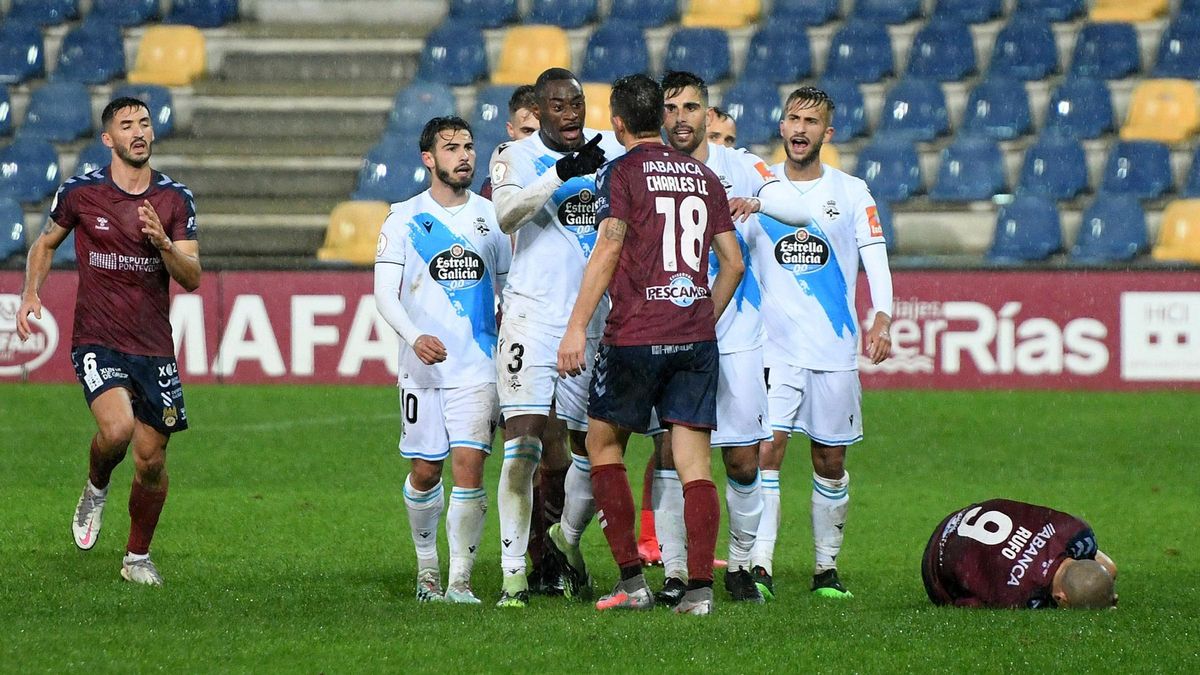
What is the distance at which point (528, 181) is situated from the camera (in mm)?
6977

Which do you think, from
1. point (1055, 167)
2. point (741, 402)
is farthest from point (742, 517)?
point (1055, 167)

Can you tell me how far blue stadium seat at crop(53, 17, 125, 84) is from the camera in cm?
2042

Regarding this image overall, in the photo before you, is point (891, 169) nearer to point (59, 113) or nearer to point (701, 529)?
point (59, 113)

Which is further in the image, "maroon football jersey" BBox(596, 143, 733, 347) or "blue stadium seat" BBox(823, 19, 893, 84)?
"blue stadium seat" BBox(823, 19, 893, 84)

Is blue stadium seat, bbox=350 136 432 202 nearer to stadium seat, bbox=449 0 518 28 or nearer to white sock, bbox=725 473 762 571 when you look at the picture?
stadium seat, bbox=449 0 518 28

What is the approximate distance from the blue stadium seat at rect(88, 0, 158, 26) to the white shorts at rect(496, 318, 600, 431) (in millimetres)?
15333

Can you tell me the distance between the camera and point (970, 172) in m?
18.1

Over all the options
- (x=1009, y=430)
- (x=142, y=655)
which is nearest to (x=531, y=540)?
(x=142, y=655)

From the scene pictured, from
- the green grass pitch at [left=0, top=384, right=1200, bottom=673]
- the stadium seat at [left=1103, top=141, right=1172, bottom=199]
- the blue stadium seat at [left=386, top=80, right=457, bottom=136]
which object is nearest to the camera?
the green grass pitch at [left=0, top=384, right=1200, bottom=673]

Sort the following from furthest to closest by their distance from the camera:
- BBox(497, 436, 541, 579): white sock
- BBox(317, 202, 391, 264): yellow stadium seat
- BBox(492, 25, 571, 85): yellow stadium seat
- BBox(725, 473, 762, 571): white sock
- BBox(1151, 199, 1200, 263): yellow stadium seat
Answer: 1. BBox(492, 25, 571, 85): yellow stadium seat
2. BBox(317, 202, 391, 264): yellow stadium seat
3. BBox(1151, 199, 1200, 263): yellow stadium seat
4. BBox(725, 473, 762, 571): white sock
5. BBox(497, 436, 541, 579): white sock

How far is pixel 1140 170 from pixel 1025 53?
6.70 feet

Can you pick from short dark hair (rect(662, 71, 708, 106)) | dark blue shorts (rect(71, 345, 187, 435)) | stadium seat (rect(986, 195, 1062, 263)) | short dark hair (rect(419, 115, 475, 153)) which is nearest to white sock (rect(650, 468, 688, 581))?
short dark hair (rect(662, 71, 708, 106))

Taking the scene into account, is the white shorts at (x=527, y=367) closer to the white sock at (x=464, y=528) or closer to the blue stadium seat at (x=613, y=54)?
the white sock at (x=464, y=528)

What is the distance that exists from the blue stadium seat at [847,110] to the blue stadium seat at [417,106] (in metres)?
4.13
